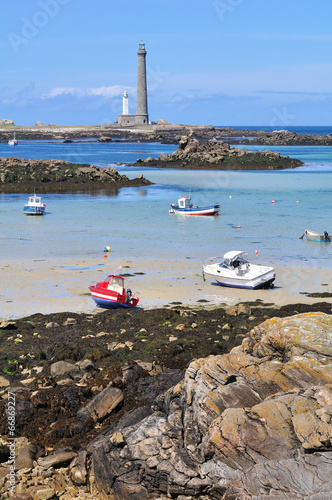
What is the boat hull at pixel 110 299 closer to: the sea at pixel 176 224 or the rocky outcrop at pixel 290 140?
the sea at pixel 176 224

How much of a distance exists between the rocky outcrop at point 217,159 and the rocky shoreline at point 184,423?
8646 cm

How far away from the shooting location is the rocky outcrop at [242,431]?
755cm

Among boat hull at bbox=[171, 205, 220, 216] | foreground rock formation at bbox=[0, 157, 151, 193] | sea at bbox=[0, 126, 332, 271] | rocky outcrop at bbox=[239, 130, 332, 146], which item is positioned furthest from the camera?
rocky outcrop at bbox=[239, 130, 332, 146]

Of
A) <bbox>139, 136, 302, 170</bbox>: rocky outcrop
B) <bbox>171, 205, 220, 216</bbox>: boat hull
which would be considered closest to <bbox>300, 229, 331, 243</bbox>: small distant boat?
<bbox>171, 205, 220, 216</bbox>: boat hull

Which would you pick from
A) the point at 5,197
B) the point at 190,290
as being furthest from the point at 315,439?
the point at 5,197

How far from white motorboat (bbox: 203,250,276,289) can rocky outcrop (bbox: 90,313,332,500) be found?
1460 centimetres

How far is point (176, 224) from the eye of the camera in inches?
1757

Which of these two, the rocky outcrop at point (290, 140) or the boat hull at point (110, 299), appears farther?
the rocky outcrop at point (290, 140)

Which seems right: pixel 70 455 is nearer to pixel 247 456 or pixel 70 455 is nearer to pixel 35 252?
pixel 247 456

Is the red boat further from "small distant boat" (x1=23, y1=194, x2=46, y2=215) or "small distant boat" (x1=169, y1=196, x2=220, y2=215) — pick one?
"small distant boat" (x1=169, y1=196, x2=220, y2=215)

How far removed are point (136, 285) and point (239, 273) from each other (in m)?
4.33

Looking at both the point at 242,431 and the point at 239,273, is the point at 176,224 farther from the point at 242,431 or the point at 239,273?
A: the point at 242,431

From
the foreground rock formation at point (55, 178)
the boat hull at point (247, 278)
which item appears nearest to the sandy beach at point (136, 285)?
the boat hull at point (247, 278)

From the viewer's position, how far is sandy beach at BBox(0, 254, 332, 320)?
2247 cm
